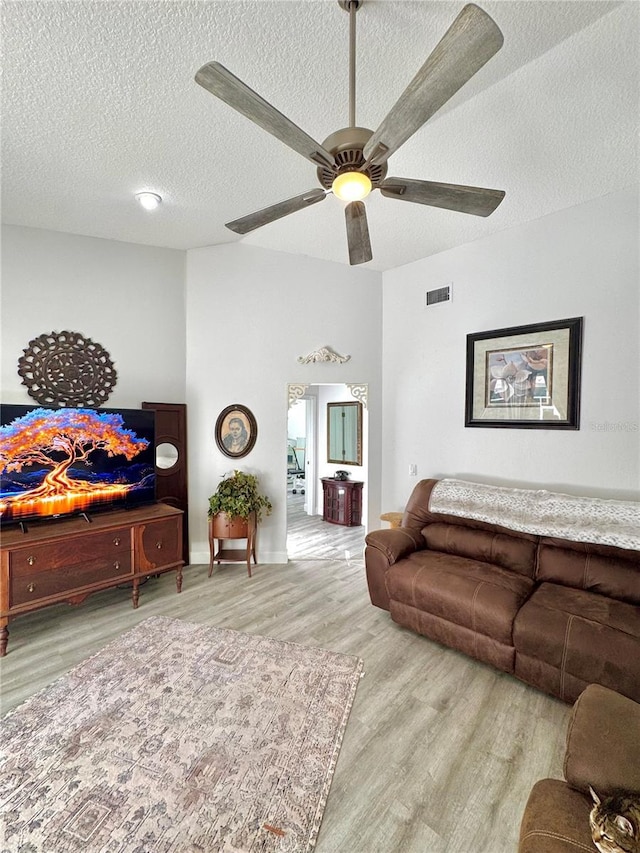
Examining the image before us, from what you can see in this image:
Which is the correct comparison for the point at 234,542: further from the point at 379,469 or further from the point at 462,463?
the point at 462,463

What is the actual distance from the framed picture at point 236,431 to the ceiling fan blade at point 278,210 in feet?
7.70

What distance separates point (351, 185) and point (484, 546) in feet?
8.63


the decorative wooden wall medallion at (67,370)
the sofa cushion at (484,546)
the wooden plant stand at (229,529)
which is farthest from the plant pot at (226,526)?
the sofa cushion at (484,546)

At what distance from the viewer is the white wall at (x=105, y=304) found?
3113 millimetres

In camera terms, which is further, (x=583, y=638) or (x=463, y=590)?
(x=463, y=590)

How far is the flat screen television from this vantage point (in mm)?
2781

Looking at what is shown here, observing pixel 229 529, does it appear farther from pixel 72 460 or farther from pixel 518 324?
pixel 518 324

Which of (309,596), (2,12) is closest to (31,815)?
(309,596)

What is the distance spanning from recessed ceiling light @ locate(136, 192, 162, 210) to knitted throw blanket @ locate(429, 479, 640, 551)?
3312mm

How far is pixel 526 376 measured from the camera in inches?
126

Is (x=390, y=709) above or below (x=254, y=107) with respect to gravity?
below

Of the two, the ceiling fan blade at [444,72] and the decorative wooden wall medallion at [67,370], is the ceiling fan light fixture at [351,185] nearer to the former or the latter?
the ceiling fan blade at [444,72]


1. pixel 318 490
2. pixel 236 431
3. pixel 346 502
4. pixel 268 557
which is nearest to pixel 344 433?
pixel 346 502

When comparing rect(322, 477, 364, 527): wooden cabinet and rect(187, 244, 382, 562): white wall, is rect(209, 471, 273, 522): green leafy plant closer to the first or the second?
rect(187, 244, 382, 562): white wall
